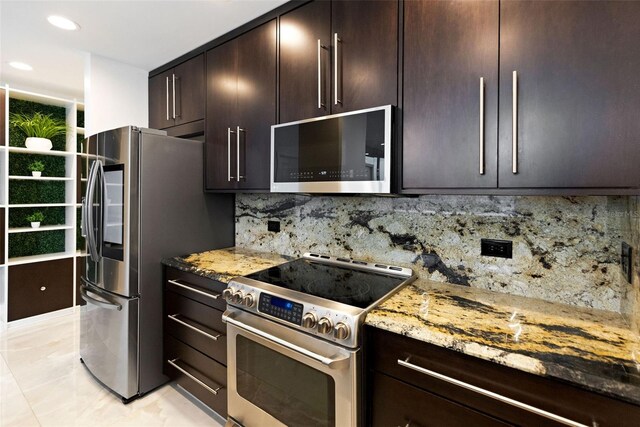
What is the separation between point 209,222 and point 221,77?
1.04m

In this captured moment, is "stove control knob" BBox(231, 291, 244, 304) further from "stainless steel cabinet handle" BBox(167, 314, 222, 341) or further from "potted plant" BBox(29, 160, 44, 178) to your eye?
"potted plant" BBox(29, 160, 44, 178)

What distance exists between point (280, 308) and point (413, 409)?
63 centimetres

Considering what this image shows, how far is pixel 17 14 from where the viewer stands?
194cm

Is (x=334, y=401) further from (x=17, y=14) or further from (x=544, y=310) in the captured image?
(x=17, y=14)

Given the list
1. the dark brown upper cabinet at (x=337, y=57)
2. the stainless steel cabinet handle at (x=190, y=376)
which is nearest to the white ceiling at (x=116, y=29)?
the dark brown upper cabinet at (x=337, y=57)

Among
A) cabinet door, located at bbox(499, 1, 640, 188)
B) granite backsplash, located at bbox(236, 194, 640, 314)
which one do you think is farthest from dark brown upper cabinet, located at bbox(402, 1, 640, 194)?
granite backsplash, located at bbox(236, 194, 640, 314)

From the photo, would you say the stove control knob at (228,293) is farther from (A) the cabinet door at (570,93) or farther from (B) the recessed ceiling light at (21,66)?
(B) the recessed ceiling light at (21,66)

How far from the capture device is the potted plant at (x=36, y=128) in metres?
3.13

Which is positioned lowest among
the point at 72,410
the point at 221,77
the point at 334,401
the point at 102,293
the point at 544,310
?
the point at 72,410

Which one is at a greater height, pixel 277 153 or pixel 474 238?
pixel 277 153

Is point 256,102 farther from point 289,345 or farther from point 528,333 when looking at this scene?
point 528,333

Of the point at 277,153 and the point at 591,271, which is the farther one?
the point at 277,153

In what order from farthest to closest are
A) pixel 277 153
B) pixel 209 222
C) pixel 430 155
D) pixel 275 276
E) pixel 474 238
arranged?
1. pixel 209 222
2. pixel 277 153
3. pixel 275 276
4. pixel 474 238
5. pixel 430 155

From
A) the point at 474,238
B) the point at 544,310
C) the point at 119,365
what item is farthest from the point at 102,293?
the point at 544,310
